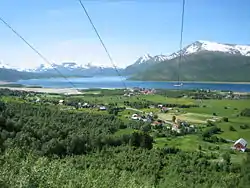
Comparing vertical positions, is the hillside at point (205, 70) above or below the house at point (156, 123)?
above

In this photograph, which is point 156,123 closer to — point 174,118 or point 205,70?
point 174,118

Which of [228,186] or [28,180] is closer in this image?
[28,180]

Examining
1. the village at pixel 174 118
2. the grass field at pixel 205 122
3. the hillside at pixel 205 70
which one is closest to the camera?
the grass field at pixel 205 122

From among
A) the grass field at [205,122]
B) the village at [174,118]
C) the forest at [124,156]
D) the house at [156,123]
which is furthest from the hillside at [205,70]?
the forest at [124,156]

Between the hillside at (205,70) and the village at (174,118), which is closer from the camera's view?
the village at (174,118)

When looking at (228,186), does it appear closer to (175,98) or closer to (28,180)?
(28,180)

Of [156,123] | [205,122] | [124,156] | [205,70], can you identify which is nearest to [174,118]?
[205,122]

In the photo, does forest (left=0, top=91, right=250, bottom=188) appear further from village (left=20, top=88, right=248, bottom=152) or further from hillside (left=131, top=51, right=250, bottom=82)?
hillside (left=131, top=51, right=250, bottom=82)

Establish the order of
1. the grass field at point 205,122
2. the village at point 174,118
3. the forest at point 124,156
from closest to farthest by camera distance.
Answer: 1. the forest at point 124,156
2. the grass field at point 205,122
3. the village at point 174,118

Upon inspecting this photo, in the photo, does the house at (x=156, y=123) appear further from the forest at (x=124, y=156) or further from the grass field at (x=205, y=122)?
the forest at (x=124, y=156)

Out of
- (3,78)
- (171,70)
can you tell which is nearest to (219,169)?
(3,78)
